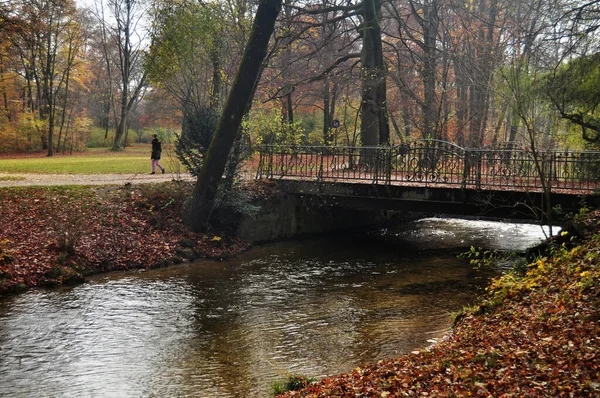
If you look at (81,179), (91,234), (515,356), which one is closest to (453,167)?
(91,234)

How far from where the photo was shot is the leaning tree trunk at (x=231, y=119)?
14.5 meters

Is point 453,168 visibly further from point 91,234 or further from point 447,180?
point 91,234

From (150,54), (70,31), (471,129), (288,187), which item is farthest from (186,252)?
(70,31)

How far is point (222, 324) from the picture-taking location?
988 cm

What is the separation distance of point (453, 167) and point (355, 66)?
984cm

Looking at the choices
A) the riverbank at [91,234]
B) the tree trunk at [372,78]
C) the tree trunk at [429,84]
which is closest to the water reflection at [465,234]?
the tree trunk at [372,78]

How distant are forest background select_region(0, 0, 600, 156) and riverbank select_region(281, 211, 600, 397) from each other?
397 cm

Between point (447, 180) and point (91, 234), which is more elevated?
point (447, 180)

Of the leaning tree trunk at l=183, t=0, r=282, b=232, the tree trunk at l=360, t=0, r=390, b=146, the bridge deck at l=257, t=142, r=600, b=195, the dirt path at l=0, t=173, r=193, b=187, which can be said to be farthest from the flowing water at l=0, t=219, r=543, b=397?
the tree trunk at l=360, t=0, r=390, b=146

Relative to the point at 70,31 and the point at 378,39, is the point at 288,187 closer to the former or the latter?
the point at 378,39

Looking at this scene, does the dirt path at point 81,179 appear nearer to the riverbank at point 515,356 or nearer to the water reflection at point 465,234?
the water reflection at point 465,234

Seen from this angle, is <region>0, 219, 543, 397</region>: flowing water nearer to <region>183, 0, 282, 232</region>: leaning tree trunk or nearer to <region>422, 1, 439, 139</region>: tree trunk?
<region>183, 0, 282, 232</region>: leaning tree trunk

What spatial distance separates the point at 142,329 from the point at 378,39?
1622 cm

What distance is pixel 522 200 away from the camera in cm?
1424
